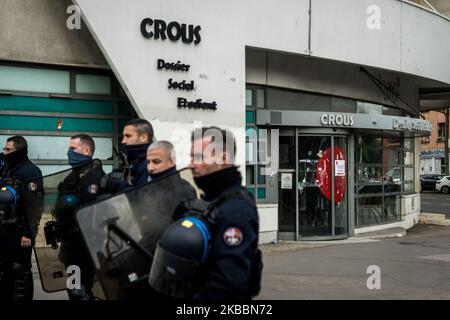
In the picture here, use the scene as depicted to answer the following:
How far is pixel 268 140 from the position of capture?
1273 centimetres

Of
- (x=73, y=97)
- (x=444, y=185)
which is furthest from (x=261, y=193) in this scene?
(x=444, y=185)

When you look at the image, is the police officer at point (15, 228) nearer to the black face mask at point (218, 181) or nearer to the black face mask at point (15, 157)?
the black face mask at point (15, 157)

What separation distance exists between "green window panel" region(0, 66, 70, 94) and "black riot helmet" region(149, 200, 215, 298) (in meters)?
8.08

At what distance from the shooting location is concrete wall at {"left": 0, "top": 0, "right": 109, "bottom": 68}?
390 inches

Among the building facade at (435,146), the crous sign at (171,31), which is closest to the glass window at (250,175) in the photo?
the crous sign at (171,31)

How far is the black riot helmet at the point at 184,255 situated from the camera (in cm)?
281

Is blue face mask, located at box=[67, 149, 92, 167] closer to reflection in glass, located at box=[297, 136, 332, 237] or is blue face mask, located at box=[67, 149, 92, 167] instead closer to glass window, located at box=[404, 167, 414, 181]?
reflection in glass, located at box=[297, 136, 332, 237]

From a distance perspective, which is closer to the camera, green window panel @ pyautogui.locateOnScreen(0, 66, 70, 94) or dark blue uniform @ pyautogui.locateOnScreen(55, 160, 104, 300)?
dark blue uniform @ pyautogui.locateOnScreen(55, 160, 104, 300)

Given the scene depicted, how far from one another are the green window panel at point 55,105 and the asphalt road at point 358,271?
4.16 m

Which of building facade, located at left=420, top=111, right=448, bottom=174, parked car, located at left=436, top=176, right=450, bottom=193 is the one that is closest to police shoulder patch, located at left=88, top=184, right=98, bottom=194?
parked car, located at left=436, top=176, right=450, bottom=193

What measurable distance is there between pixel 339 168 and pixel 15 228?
8938mm

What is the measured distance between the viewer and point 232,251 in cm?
279

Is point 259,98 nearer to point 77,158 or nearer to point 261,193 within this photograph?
point 261,193
